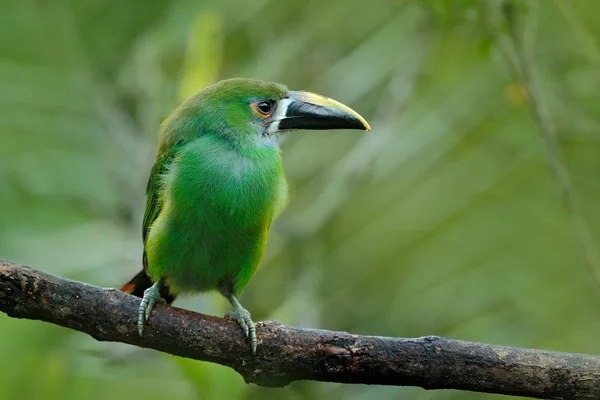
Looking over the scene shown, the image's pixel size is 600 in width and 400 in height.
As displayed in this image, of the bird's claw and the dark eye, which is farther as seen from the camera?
the dark eye

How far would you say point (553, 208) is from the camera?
5539 mm

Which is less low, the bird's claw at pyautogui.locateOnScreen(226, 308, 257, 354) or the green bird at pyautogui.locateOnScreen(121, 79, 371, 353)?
the green bird at pyautogui.locateOnScreen(121, 79, 371, 353)

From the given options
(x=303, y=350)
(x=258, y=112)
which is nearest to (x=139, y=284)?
(x=258, y=112)

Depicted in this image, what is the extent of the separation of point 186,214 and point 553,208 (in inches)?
119

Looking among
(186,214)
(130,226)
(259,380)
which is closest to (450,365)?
(259,380)

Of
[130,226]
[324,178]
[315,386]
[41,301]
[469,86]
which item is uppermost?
[469,86]

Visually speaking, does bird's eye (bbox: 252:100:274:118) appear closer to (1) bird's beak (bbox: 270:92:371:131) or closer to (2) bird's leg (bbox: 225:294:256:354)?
(1) bird's beak (bbox: 270:92:371:131)

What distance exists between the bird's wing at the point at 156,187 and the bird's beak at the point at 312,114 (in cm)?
43

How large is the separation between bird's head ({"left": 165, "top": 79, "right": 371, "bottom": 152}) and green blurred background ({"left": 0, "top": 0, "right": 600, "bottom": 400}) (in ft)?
1.86

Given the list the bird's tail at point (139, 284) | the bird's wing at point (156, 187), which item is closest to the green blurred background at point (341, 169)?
the bird's tail at point (139, 284)

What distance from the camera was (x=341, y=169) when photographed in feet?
15.7

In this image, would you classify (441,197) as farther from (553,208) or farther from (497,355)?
(497,355)

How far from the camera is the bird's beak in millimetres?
3496

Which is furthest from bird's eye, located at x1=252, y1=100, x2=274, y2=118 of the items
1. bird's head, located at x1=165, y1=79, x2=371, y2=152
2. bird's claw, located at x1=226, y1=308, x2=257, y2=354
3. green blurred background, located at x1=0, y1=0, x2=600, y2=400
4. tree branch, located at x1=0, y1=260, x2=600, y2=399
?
tree branch, located at x1=0, y1=260, x2=600, y2=399
